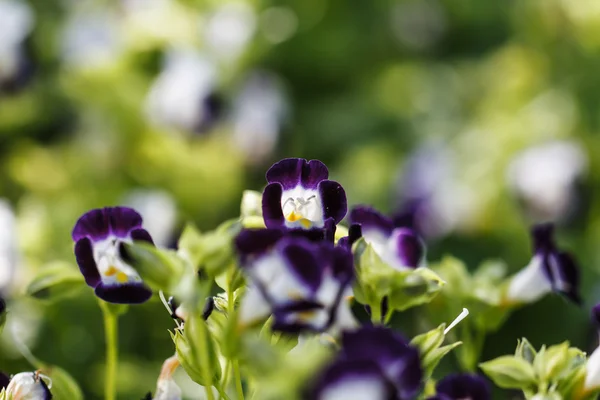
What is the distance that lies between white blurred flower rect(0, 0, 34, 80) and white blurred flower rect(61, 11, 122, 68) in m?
0.12

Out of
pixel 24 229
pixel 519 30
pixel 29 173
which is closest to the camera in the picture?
pixel 24 229

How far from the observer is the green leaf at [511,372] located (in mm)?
482

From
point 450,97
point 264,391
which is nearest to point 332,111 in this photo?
point 450,97

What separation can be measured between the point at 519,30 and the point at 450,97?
0.66ft

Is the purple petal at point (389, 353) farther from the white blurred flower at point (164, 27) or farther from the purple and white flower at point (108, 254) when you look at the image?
the white blurred flower at point (164, 27)

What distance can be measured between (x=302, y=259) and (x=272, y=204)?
3.6 inches

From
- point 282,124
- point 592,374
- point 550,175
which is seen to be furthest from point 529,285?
point 282,124

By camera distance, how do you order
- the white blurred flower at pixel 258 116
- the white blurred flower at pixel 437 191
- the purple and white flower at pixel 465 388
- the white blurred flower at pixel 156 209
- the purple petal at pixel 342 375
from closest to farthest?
the purple petal at pixel 342 375 → the purple and white flower at pixel 465 388 → the white blurred flower at pixel 156 209 → the white blurred flower at pixel 437 191 → the white blurred flower at pixel 258 116

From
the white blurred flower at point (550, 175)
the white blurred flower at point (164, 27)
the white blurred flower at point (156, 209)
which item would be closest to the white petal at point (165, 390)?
the white blurred flower at point (156, 209)

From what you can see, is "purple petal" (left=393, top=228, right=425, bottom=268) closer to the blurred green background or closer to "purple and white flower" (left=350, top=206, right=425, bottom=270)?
"purple and white flower" (left=350, top=206, right=425, bottom=270)

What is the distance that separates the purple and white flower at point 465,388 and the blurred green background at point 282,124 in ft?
2.73

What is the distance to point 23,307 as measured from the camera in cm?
119

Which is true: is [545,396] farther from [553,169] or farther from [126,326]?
[553,169]

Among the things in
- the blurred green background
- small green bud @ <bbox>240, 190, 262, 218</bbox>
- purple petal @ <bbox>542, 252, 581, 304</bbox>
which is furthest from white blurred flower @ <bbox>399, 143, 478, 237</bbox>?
small green bud @ <bbox>240, 190, 262, 218</bbox>
